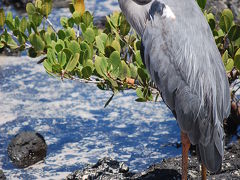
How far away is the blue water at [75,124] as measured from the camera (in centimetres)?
578

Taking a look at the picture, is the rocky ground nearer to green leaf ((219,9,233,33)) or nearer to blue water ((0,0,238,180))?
blue water ((0,0,238,180))

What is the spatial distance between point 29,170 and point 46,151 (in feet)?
Answer: 1.00

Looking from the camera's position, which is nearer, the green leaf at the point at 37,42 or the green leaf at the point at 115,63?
the green leaf at the point at 115,63

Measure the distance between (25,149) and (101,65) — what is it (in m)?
1.91

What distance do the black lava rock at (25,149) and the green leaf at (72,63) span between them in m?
1.73

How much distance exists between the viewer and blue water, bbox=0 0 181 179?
578 centimetres

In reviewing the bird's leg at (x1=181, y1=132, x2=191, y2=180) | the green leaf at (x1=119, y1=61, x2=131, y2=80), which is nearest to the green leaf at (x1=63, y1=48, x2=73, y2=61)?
the green leaf at (x1=119, y1=61, x2=131, y2=80)

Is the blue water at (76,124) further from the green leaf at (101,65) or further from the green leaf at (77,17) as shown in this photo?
the green leaf at (101,65)

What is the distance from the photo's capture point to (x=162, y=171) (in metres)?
4.51

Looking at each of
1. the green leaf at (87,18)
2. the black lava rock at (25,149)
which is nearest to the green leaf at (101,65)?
the green leaf at (87,18)

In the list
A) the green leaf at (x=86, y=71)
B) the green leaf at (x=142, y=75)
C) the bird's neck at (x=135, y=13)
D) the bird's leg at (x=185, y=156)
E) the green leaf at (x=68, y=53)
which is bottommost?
the bird's leg at (x=185, y=156)

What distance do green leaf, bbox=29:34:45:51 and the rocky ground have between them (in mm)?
1025

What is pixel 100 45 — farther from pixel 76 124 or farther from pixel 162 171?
pixel 76 124

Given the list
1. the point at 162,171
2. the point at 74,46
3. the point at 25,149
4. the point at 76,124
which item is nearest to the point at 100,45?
the point at 74,46
